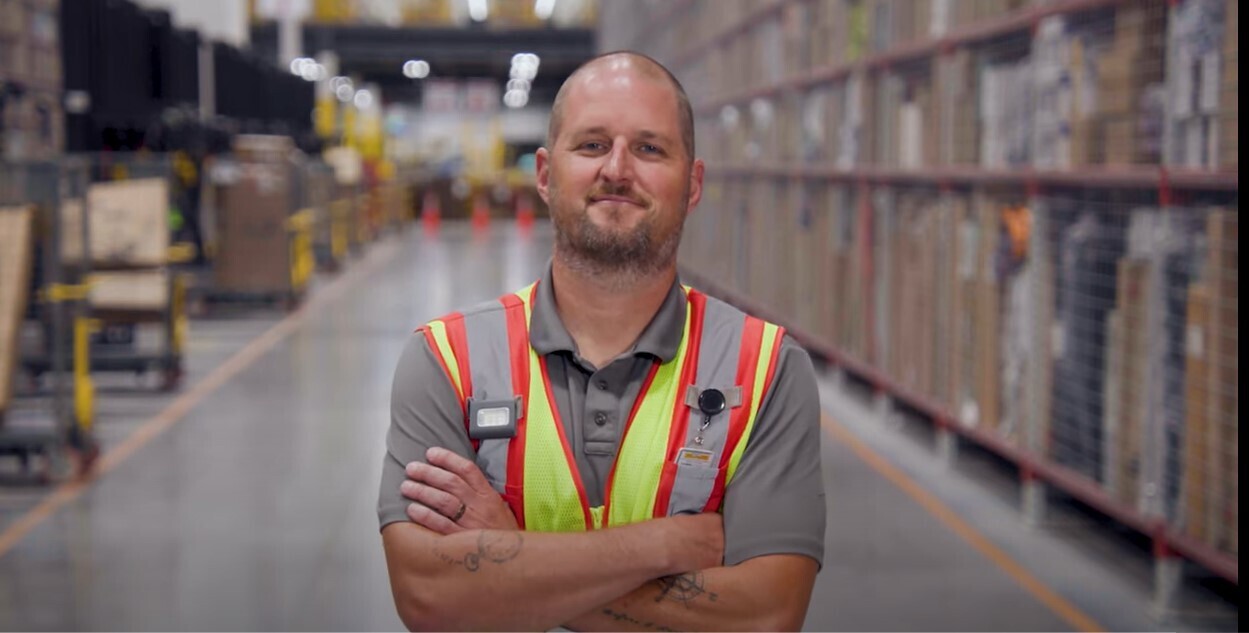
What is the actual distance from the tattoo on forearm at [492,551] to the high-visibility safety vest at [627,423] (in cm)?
8

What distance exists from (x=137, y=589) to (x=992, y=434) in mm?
3524

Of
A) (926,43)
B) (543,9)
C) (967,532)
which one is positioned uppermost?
(543,9)

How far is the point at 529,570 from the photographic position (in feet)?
7.48

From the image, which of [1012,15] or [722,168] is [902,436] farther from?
[722,168]

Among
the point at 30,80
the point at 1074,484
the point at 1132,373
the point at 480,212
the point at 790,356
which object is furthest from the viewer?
the point at 480,212

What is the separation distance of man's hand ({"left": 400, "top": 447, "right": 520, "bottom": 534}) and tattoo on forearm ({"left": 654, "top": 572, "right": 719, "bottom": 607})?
27 cm

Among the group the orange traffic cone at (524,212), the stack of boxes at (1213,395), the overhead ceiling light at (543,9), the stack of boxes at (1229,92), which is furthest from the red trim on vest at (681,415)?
the overhead ceiling light at (543,9)

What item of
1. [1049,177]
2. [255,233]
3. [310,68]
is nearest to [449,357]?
[1049,177]

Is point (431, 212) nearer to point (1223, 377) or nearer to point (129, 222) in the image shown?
point (129, 222)

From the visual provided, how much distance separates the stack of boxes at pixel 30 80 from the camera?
992 cm

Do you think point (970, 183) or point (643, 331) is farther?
point (970, 183)

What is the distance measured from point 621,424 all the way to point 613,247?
284 mm

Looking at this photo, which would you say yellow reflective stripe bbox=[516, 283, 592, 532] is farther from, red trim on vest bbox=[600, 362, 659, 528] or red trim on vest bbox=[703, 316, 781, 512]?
red trim on vest bbox=[703, 316, 781, 512]

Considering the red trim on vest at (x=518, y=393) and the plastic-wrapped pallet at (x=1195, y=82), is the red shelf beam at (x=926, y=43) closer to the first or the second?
the plastic-wrapped pallet at (x=1195, y=82)
